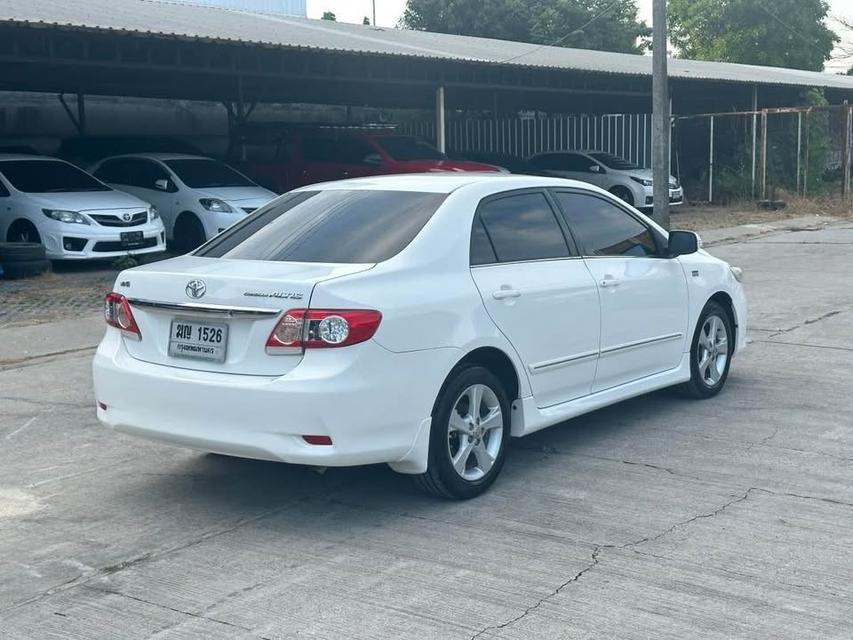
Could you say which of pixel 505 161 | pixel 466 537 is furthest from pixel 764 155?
pixel 466 537

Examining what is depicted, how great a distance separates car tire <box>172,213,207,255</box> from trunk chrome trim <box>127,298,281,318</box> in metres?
12.6

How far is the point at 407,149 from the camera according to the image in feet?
73.9

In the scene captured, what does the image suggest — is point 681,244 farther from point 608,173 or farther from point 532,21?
point 532,21

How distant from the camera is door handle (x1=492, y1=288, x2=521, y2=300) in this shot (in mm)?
5988

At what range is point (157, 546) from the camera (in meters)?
5.28

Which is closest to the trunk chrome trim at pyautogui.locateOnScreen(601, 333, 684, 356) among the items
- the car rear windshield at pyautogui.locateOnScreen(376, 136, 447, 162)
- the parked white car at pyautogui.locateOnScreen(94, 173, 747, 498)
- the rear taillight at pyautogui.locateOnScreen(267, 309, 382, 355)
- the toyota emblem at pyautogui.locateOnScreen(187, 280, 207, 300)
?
the parked white car at pyautogui.locateOnScreen(94, 173, 747, 498)

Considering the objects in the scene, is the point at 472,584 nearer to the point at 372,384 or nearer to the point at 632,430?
the point at 372,384

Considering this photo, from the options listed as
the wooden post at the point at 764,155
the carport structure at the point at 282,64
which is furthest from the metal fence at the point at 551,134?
the wooden post at the point at 764,155

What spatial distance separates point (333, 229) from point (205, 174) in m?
13.6

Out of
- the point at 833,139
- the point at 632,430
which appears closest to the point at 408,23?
the point at 833,139

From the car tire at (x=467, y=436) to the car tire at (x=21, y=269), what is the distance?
10.5 meters

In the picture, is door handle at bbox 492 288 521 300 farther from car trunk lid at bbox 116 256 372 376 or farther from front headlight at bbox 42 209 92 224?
front headlight at bbox 42 209 92 224

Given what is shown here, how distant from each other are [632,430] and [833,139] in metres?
28.2

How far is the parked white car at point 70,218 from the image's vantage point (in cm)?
1585
